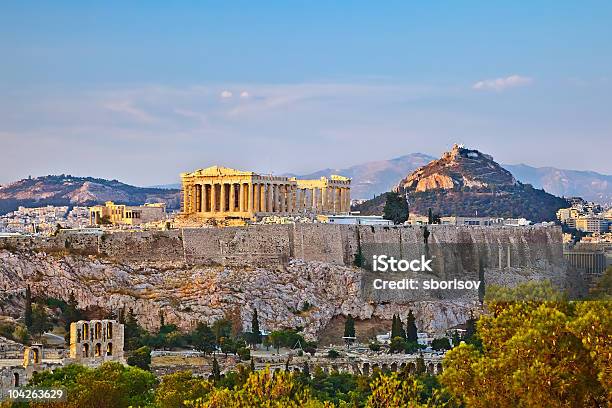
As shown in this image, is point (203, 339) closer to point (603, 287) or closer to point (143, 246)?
point (143, 246)

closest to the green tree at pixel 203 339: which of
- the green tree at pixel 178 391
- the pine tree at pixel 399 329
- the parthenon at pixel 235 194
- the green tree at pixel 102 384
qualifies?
the pine tree at pixel 399 329

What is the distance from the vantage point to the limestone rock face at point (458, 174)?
137875 millimetres

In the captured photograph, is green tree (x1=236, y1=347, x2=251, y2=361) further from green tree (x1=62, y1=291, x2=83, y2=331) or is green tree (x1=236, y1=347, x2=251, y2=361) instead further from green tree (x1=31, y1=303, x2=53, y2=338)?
green tree (x1=31, y1=303, x2=53, y2=338)

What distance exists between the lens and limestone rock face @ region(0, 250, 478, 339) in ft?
182

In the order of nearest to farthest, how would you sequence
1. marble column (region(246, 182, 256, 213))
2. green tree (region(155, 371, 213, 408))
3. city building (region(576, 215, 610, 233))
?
green tree (region(155, 371, 213, 408)) < marble column (region(246, 182, 256, 213)) < city building (region(576, 215, 610, 233))

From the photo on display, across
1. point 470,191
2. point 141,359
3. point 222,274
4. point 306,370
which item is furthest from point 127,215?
point 470,191

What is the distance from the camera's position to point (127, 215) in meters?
79.1

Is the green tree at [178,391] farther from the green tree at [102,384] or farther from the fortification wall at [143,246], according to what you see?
the fortification wall at [143,246]

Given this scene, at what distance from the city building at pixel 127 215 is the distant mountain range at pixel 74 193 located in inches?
2588

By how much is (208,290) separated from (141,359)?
498 inches

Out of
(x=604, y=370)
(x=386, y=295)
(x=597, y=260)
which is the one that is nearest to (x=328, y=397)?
(x=604, y=370)

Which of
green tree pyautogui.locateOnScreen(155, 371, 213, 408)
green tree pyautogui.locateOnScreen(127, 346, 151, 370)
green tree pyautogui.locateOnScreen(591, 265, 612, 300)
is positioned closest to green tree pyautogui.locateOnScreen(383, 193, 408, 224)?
green tree pyautogui.locateOnScreen(591, 265, 612, 300)

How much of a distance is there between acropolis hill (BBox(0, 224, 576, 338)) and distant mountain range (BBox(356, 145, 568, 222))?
5728 cm

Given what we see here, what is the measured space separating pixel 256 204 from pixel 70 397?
39.8m
